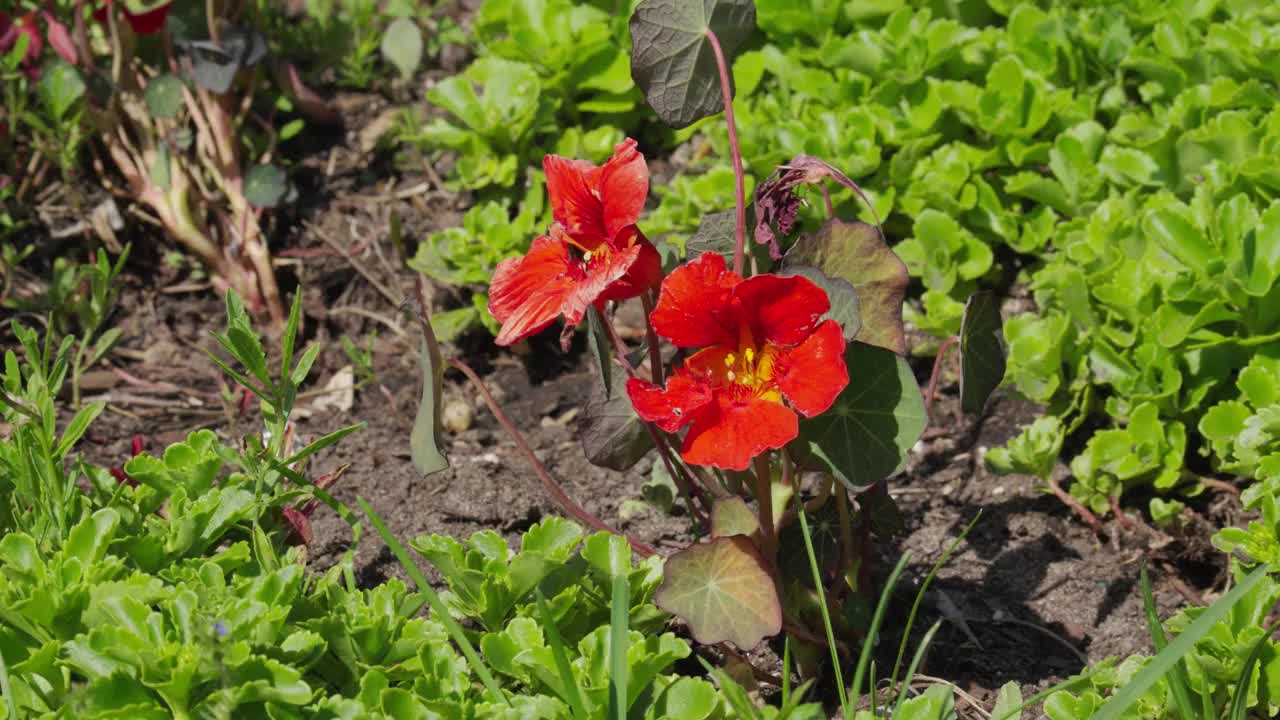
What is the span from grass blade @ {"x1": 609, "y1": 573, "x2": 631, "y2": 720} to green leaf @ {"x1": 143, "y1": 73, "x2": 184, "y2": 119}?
6.67 ft

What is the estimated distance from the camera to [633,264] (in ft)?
5.45

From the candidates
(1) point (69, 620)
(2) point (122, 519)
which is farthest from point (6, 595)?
(2) point (122, 519)

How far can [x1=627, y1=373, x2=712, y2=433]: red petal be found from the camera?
156cm

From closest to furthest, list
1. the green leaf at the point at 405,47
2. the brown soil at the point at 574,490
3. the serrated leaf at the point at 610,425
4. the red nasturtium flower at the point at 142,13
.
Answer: the serrated leaf at the point at 610,425, the brown soil at the point at 574,490, the red nasturtium flower at the point at 142,13, the green leaf at the point at 405,47

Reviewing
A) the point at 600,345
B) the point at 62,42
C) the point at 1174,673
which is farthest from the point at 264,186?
the point at 1174,673

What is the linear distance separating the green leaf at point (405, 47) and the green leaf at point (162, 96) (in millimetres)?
641

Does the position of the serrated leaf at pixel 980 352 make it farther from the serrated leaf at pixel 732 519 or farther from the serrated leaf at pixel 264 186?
the serrated leaf at pixel 264 186

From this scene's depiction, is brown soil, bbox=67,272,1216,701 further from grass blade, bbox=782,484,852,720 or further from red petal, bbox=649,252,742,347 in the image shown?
red petal, bbox=649,252,742,347

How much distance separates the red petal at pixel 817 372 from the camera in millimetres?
1548

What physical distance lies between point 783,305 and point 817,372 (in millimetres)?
89

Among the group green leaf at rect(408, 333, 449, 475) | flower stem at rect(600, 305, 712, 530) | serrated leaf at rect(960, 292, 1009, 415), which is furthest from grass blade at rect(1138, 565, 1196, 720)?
green leaf at rect(408, 333, 449, 475)

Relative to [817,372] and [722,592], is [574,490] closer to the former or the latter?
[722,592]

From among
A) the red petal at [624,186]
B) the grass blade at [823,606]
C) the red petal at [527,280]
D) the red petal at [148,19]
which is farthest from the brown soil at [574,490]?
the red petal at [624,186]

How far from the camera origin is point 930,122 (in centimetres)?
291
